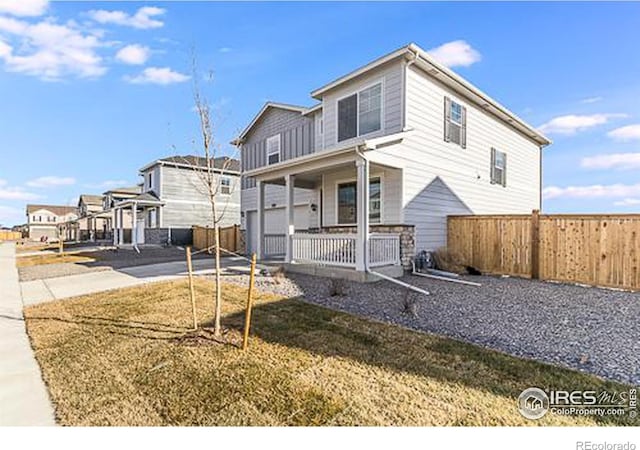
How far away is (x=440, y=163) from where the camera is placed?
425 inches

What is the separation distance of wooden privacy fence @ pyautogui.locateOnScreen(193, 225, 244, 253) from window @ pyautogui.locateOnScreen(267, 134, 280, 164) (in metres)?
4.31

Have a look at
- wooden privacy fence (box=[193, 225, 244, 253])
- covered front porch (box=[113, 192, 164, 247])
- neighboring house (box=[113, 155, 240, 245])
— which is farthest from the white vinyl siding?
covered front porch (box=[113, 192, 164, 247])

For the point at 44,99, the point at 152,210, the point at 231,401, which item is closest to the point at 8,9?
the point at 44,99

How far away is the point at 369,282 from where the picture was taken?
819 cm

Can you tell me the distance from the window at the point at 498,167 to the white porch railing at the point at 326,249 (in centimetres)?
788

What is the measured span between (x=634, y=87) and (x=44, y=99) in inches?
627

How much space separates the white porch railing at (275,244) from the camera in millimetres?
14398

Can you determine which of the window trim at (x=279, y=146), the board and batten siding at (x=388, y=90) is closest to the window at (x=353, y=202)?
the board and batten siding at (x=388, y=90)

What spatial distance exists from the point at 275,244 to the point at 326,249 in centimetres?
577

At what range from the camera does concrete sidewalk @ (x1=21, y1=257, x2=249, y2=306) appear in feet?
25.3

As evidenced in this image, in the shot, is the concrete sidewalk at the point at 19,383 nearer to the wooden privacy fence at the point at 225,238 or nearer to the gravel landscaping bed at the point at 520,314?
the gravel landscaping bed at the point at 520,314

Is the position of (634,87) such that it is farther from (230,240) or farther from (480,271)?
(230,240)

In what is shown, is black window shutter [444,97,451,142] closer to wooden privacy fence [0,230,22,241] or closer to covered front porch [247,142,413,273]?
covered front porch [247,142,413,273]

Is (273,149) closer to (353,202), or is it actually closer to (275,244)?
(275,244)
